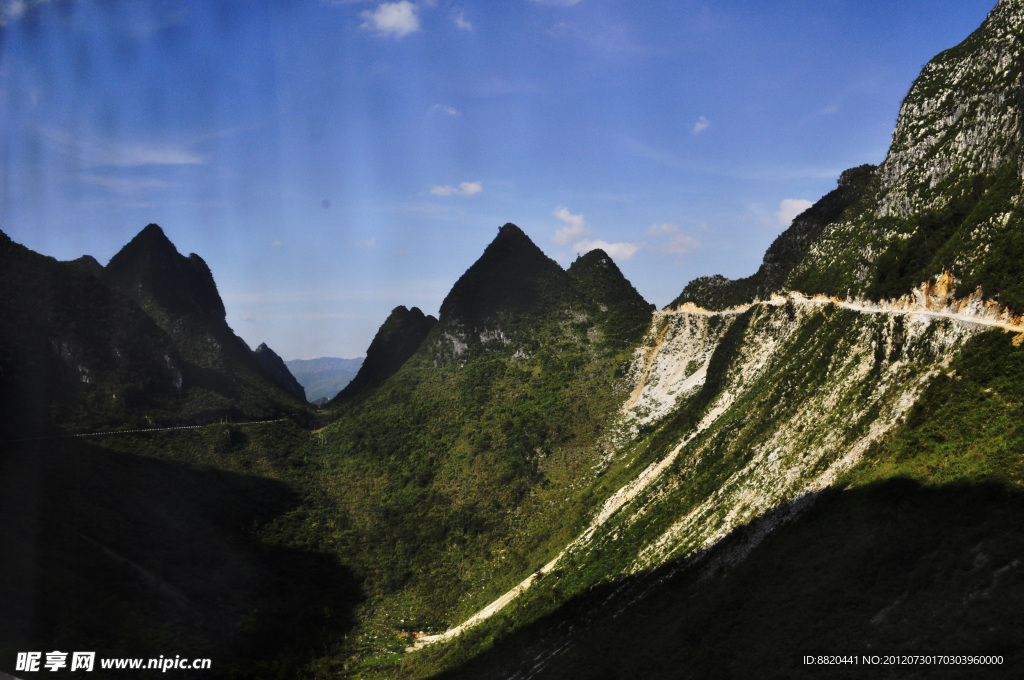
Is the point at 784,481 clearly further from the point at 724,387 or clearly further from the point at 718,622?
the point at 724,387

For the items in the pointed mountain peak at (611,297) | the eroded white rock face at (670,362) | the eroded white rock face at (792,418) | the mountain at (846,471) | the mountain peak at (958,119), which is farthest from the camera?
the pointed mountain peak at (611,297)

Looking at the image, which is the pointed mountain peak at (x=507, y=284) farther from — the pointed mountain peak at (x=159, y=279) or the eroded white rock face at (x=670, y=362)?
the pointed mountain peak at (x=159, y=279)

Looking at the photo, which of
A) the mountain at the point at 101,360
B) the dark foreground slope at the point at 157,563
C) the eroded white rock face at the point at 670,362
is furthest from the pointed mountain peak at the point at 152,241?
the eroded white rock face at the point at 670,362

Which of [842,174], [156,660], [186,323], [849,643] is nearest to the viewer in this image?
[849,643]

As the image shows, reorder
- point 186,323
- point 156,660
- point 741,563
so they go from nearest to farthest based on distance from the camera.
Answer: point 741,563 < point 156,660 < point 186,323

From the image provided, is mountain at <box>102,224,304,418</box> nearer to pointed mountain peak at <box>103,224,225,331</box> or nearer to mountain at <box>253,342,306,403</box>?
pointed mountain peak at <box>103,224,225,331</box>

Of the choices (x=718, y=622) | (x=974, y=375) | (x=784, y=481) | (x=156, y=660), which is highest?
(x=974, y=375)

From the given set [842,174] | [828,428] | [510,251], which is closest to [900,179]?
[842,174]

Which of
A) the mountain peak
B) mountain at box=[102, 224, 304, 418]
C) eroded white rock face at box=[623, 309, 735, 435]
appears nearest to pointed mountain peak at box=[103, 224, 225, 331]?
mountain at box=[102, 224, 304, 418]
